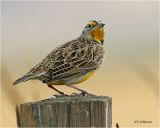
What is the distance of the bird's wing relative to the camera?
304 cm

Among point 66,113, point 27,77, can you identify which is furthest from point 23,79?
point 66,113

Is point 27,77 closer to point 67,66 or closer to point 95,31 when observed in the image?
point 67,66

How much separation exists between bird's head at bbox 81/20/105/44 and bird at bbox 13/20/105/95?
0.11m

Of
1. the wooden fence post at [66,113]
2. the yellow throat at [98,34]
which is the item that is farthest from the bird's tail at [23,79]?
the yellow throat at [98,34]

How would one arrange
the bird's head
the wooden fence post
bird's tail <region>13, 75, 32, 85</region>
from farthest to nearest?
the bird's head → bird's tail <region>13, 75, 32, 85</region> → the wooden fence post

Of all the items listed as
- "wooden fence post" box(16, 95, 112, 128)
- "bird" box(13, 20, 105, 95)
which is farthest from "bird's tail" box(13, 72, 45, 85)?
"wooden fence post" box(16, 95, 112, 128)

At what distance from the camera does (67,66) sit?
3043mm

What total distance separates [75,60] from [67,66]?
0.06 meters

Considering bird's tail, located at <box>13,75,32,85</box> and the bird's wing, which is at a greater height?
the bird's wing

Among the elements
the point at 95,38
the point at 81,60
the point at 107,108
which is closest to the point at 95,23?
the point at 95,38

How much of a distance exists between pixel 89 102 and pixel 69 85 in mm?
579

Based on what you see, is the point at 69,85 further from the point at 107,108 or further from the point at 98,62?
the point at 107,108

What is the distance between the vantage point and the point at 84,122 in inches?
98.3

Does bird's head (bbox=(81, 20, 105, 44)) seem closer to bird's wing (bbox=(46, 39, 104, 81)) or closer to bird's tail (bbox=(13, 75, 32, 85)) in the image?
bird's wing (bbox=(46, 39, 104, 81))
